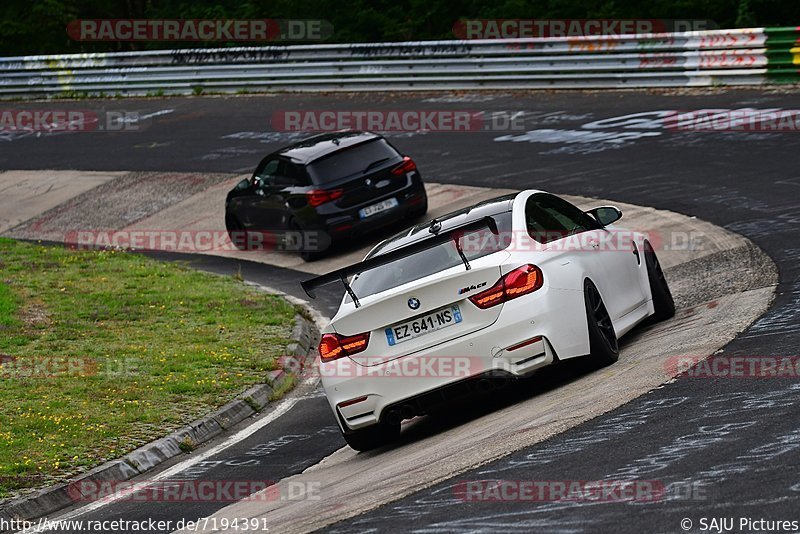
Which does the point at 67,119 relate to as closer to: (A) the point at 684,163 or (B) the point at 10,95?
(B) the point at 10,95

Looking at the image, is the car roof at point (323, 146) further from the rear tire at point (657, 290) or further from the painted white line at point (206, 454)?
the rear tire at point (657, 290)

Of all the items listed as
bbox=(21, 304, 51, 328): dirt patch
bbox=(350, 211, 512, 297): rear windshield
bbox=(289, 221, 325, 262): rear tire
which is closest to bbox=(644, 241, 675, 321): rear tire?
Result: bbox=(350, 211, 512, 297): rear windshield

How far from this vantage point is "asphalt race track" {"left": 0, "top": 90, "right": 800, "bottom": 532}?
6180mm

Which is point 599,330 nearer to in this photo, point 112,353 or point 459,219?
point 459,219

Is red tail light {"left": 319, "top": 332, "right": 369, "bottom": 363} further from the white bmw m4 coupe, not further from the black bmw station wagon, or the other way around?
the black bmw station wagon

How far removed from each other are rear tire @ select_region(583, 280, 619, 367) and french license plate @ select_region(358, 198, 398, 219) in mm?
8951

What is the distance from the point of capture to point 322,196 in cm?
1797

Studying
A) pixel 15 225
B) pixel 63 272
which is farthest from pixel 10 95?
pixel 63 272

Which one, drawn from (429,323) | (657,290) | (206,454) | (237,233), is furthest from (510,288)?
(237,233)

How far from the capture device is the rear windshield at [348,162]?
59.6ft

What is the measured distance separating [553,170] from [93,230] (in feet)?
28.0

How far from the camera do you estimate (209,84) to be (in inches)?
1332

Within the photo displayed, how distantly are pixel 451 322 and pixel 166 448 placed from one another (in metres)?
2.92

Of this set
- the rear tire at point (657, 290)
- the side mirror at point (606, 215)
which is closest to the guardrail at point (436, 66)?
the rear tire at point (657, 290)
